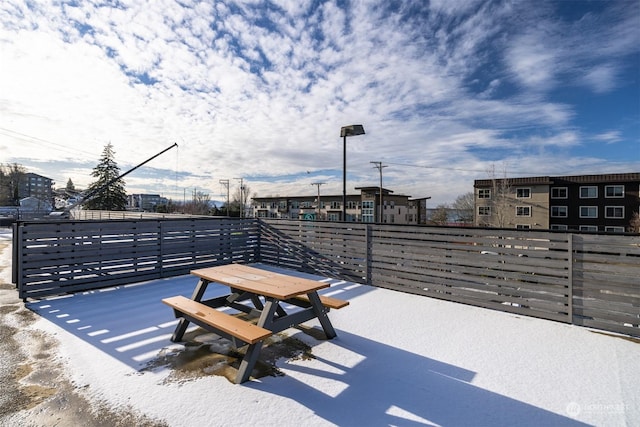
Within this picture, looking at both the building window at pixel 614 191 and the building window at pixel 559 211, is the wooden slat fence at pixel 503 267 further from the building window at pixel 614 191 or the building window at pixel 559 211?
the building window at pixel 614 191

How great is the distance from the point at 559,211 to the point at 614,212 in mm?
3739

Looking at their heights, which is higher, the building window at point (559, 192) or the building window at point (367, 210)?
the building window at point (559, 192)

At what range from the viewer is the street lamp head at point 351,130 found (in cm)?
830

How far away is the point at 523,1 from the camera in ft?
19.9

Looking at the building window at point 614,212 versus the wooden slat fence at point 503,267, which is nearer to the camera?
the wooden slat fence at point 503,267

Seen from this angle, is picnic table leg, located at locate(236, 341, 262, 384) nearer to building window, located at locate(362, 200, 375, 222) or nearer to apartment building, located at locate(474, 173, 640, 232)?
apartment building, located at locate(474, 173, 640, 232)

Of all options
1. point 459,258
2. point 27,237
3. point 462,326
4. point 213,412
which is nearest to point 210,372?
point 213,412

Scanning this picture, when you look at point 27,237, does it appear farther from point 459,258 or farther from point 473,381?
point 459,258

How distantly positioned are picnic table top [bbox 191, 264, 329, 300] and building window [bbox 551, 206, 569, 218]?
107ft

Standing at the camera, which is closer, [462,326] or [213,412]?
[213,412]

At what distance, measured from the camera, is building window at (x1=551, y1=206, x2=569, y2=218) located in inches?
1075

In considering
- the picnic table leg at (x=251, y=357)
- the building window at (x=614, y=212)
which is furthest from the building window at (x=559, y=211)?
the picnic table leg at (x=251, y=357)

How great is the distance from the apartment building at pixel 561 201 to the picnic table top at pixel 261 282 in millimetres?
28118

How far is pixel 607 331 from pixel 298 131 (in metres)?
10.5
